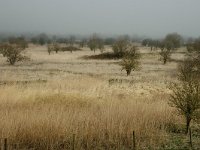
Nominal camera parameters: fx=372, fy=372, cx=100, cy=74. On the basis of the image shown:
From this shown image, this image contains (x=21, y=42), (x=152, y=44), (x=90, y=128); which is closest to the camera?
(x=90, y=128)

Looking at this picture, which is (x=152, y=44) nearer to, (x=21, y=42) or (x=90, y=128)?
(x=21, y=42)

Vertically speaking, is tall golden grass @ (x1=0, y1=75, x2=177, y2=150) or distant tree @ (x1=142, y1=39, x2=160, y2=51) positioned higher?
tall golden grass @ (x1=0, y1=75, x2=177, y2=150)

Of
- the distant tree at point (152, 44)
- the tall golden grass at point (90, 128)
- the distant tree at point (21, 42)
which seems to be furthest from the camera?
the distant tree at point (152, 44)

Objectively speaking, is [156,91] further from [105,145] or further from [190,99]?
[105,145]

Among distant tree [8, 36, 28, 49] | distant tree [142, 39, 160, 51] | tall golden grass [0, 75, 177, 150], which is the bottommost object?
distant tree [142, 39, 160, 51]

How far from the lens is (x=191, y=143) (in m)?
12.7

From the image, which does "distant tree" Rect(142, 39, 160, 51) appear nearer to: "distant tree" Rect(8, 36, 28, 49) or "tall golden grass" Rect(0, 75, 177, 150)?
"distant tree" Rect(8, 36, 28, 49)

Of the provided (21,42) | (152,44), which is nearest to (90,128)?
(21,42)

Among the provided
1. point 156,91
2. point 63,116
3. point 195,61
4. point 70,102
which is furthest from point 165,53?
point 63,116

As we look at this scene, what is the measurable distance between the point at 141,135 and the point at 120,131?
93 centimetres

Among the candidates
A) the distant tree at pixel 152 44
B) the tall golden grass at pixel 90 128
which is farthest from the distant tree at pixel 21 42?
the tall golden grass at pixel 90 128

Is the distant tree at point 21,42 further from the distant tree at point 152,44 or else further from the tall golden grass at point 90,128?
the tall golden grass at point 90,128

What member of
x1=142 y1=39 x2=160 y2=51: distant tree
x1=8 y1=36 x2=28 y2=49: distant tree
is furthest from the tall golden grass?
x1=142 y1=39 x2=160 y2=51: distant tree

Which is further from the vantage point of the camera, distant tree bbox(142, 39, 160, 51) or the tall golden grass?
distant tree bbox(142, 39, 160, 51)
